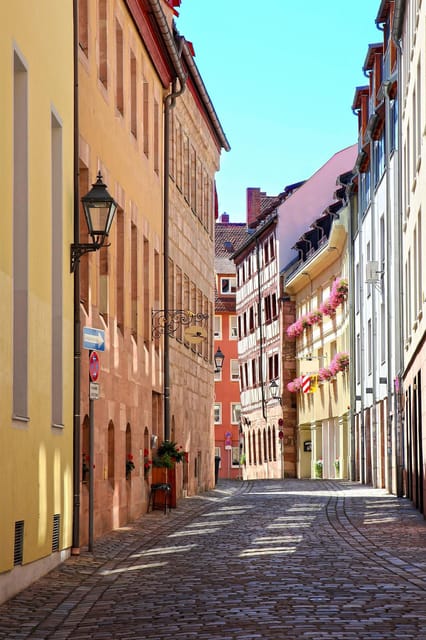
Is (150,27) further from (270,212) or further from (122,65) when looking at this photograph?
(270,212)

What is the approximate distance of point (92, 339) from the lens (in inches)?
691

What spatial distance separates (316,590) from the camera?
13047 mm

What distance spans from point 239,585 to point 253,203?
3072 inches

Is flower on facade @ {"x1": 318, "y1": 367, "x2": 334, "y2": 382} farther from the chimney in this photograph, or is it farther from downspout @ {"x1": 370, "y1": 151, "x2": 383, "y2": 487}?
the chimney

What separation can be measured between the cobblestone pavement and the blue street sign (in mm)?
2453

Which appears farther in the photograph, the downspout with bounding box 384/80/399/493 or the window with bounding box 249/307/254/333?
the window with bounding box 249/307/254/333

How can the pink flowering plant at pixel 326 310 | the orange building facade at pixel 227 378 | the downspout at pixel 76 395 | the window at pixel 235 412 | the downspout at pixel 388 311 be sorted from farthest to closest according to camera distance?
the window at pixel 235 412 < the orange building facade at pixel 227 378 < the pink flowering plant at pixel 326 310 < the downspout at pixel 388 311 < the downspout at pixel 76 395

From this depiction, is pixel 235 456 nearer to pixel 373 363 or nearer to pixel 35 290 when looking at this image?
pixel 373 363

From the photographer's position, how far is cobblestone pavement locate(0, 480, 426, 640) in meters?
10.6

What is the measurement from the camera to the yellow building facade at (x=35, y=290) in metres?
13.2

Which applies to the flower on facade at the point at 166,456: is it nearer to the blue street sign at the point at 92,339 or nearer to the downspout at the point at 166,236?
the downspout at the point at 166,236

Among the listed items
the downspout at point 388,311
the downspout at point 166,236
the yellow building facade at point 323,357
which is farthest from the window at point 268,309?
the downspout at point 166,236

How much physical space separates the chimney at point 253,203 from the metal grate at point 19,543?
252ft

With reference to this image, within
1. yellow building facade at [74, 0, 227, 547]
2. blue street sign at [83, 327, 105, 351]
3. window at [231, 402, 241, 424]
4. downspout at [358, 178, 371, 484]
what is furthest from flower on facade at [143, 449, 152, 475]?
window at [231, 402, 241, 424]
